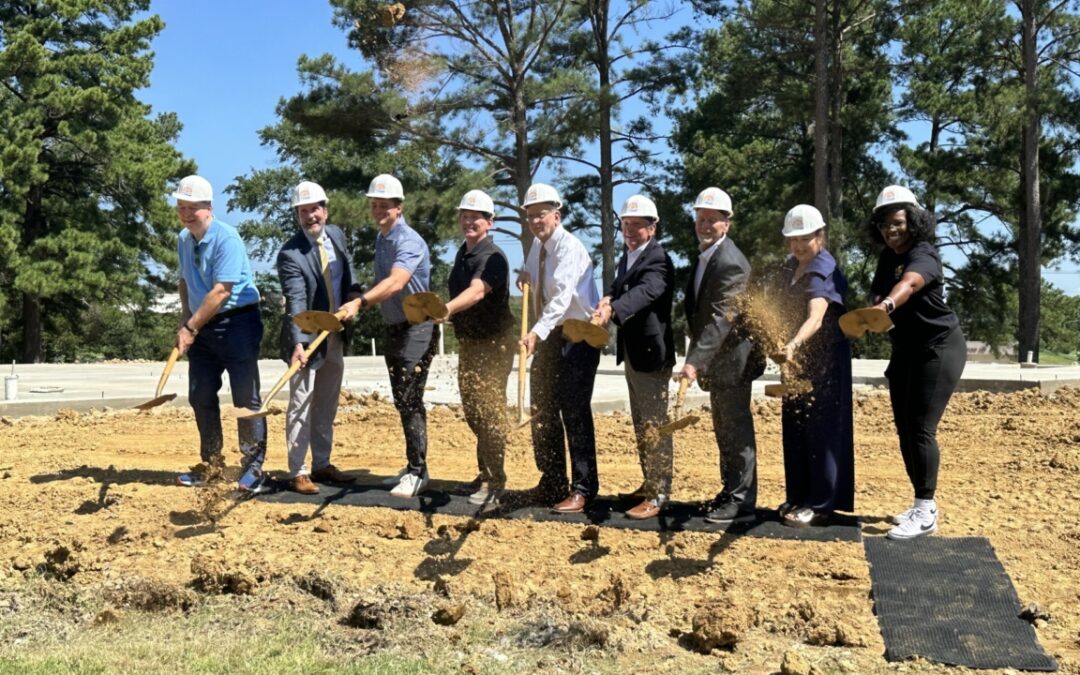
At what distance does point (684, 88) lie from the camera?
28469 mm

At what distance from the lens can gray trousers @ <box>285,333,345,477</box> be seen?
6.36 meters

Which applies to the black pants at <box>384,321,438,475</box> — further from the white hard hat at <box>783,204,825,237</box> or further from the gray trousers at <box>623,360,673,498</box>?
the white hard hat at <box>783,204,825,237</box>

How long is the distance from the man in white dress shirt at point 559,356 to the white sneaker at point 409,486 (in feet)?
2.60

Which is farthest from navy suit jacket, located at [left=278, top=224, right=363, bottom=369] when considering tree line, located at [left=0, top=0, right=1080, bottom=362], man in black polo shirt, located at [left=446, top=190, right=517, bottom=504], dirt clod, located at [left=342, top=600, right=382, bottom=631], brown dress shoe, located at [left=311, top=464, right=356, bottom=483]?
tree line, located at [left=0, top=0, right=1080, bottom=362]

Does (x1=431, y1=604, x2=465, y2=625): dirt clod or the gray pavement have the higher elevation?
the gray pavement

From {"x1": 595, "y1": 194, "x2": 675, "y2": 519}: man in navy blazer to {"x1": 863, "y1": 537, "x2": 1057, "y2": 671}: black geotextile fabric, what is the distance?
3.63 feet

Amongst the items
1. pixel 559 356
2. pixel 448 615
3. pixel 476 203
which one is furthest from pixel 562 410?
pixel 448 615

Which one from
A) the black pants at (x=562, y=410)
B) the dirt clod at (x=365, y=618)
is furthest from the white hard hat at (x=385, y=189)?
the dirt clod at (x=365, y=618)

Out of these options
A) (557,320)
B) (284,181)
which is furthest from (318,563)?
(284,181)

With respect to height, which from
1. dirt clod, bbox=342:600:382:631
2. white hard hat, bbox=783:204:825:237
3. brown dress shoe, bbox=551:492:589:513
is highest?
white hard hat, bbox=783:204:825:237

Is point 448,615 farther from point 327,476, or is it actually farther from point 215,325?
point 215,325

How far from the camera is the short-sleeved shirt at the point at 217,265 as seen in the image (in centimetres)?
621

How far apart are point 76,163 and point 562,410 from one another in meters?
27.8

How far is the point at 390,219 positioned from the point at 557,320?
1254mm
